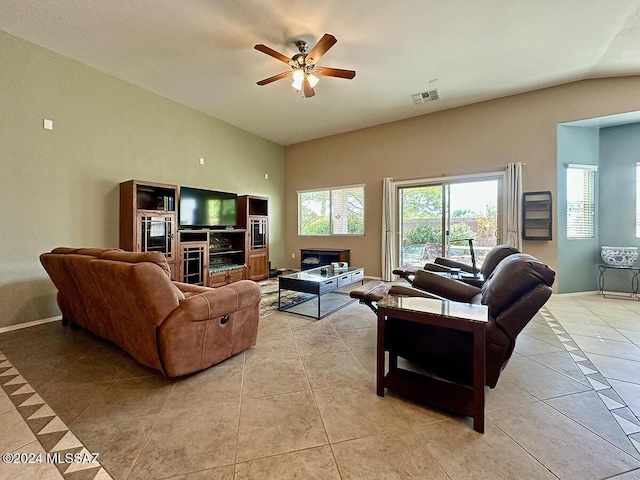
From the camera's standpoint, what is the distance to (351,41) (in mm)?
3244

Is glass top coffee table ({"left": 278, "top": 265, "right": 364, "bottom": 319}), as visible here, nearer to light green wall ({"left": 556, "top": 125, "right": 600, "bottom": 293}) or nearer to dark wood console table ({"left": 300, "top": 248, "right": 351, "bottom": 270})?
dark wood console table ({"left": 300, "top": 248, "right": 351, "bottom": 270})

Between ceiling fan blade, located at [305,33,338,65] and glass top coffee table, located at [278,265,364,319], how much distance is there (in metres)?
2.61

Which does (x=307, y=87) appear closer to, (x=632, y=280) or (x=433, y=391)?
(x=433, y=391)

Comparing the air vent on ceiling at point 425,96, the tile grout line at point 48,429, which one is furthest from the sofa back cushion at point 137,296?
the air vent on ceiling at point 425,96

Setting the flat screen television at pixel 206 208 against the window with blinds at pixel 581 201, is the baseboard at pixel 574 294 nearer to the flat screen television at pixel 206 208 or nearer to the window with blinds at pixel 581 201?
the window with blinds at pixel 581 201

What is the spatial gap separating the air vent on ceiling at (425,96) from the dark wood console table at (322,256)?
3311 millimetres

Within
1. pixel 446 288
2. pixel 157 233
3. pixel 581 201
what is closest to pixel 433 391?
pixel 446 288

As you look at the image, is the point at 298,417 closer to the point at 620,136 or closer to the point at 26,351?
the point at 26,351

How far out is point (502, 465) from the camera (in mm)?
1271

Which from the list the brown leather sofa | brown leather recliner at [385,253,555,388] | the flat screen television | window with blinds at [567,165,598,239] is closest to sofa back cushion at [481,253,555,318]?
brown leather recliner at [385,253,555,388]

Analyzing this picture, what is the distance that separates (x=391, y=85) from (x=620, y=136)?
405cm

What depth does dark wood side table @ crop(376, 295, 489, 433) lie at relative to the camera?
59.4 inches

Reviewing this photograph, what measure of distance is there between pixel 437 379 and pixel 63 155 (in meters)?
4.98

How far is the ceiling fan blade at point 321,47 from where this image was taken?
2687 mm
